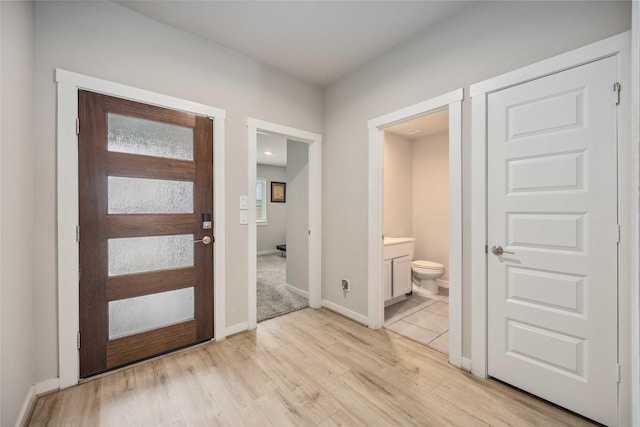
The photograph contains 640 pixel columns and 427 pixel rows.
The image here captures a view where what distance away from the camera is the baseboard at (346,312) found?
2.75 meters

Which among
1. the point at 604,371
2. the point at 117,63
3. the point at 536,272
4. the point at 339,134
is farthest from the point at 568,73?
the point at 117,63

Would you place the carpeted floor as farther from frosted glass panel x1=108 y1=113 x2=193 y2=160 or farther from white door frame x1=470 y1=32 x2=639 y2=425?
white door frame x1=470 y1=32 x2=639 y2=425

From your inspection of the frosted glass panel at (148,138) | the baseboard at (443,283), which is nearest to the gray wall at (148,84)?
the frosted glass panel at (148,138)

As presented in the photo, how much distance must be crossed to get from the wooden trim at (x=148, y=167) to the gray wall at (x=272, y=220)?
488cm

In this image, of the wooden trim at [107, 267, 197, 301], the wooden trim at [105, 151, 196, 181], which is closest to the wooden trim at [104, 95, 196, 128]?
the wooden trim at [105, 151, 196, 181]

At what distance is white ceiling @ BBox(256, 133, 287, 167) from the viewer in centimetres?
499

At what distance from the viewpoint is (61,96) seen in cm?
172

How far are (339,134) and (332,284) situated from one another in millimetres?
1827

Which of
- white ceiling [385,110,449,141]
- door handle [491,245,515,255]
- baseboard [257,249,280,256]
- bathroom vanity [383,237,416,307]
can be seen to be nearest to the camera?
door handle [491,245,515,255]

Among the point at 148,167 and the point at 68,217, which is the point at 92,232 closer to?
the point at 68,217

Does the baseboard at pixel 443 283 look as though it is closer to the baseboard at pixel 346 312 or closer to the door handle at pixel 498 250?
the baseboard at pixel 346 312

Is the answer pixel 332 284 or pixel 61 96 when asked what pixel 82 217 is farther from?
pixel 332 284

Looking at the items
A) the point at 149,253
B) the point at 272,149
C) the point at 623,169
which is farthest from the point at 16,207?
the point at 272,149

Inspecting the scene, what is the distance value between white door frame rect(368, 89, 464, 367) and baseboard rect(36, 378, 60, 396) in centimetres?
249
